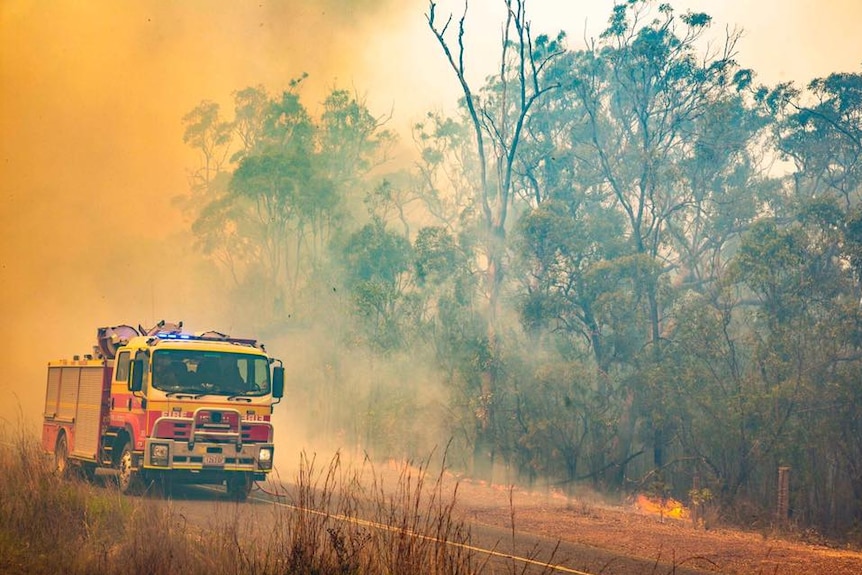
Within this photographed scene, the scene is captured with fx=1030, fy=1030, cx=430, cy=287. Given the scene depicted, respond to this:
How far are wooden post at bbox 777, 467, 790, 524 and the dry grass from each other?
910 centimetres

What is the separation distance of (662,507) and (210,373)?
12.5 m

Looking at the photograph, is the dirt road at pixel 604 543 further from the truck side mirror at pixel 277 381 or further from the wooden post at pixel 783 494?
the truck side mirror at pixel 277 381

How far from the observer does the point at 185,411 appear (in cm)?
1805

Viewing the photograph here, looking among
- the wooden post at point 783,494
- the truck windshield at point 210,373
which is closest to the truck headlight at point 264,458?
the truck windshield at point 210,373

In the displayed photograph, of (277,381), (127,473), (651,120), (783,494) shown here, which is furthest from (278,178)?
(783,494)

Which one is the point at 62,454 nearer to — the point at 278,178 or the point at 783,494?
the point at 783,494

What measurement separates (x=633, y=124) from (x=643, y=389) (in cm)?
1713

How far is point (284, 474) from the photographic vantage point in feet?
95.6

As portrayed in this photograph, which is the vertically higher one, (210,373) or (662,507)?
(210,373)

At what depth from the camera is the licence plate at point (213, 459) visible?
59.3 ft

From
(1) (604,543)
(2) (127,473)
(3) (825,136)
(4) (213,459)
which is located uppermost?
(3) (825,136)

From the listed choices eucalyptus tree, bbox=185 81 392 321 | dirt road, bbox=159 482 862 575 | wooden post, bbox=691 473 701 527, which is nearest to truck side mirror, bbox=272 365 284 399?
dirt road, bbox=159 482 862 575

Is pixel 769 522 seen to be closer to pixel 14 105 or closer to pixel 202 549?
pixel 202 549

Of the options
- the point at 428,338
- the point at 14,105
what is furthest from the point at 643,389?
the point at 14,105
